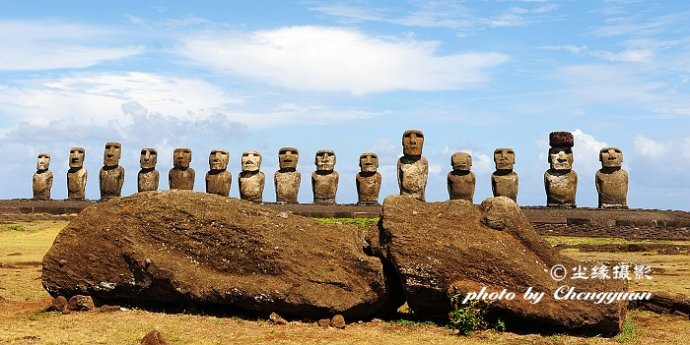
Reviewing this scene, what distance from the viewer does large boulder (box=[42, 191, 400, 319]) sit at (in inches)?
493

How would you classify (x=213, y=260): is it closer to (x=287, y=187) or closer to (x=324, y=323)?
(x=324, y=323)

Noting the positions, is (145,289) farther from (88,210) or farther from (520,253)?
(520,253)

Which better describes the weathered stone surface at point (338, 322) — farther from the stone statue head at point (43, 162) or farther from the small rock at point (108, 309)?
the stone statue head at point (43, 162)

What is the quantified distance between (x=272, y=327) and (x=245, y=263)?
1.18 metres

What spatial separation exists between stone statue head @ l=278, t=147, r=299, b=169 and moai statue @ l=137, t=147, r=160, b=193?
6546 mm

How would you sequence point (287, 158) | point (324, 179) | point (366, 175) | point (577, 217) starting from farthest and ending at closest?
point (287, 158)
point (324, 179)
point (366, 175)
point (577, 217)

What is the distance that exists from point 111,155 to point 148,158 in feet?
6.92

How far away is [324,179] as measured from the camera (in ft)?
120

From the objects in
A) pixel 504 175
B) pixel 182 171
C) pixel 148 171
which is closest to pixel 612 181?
pixel 504 175

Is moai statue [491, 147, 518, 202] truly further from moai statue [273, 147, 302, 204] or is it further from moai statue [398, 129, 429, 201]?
moai statue [273, 147, 302, 204]

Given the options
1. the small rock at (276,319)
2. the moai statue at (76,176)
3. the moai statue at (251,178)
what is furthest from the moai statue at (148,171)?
the small rock at (276,319)

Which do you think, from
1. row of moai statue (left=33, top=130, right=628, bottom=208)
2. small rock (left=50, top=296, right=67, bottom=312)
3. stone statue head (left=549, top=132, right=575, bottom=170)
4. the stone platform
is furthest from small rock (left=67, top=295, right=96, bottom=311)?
stone statue head (left=549, top=132, right=575, bottom=170)

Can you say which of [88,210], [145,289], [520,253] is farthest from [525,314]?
[88,210]

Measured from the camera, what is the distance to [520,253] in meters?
12.2
